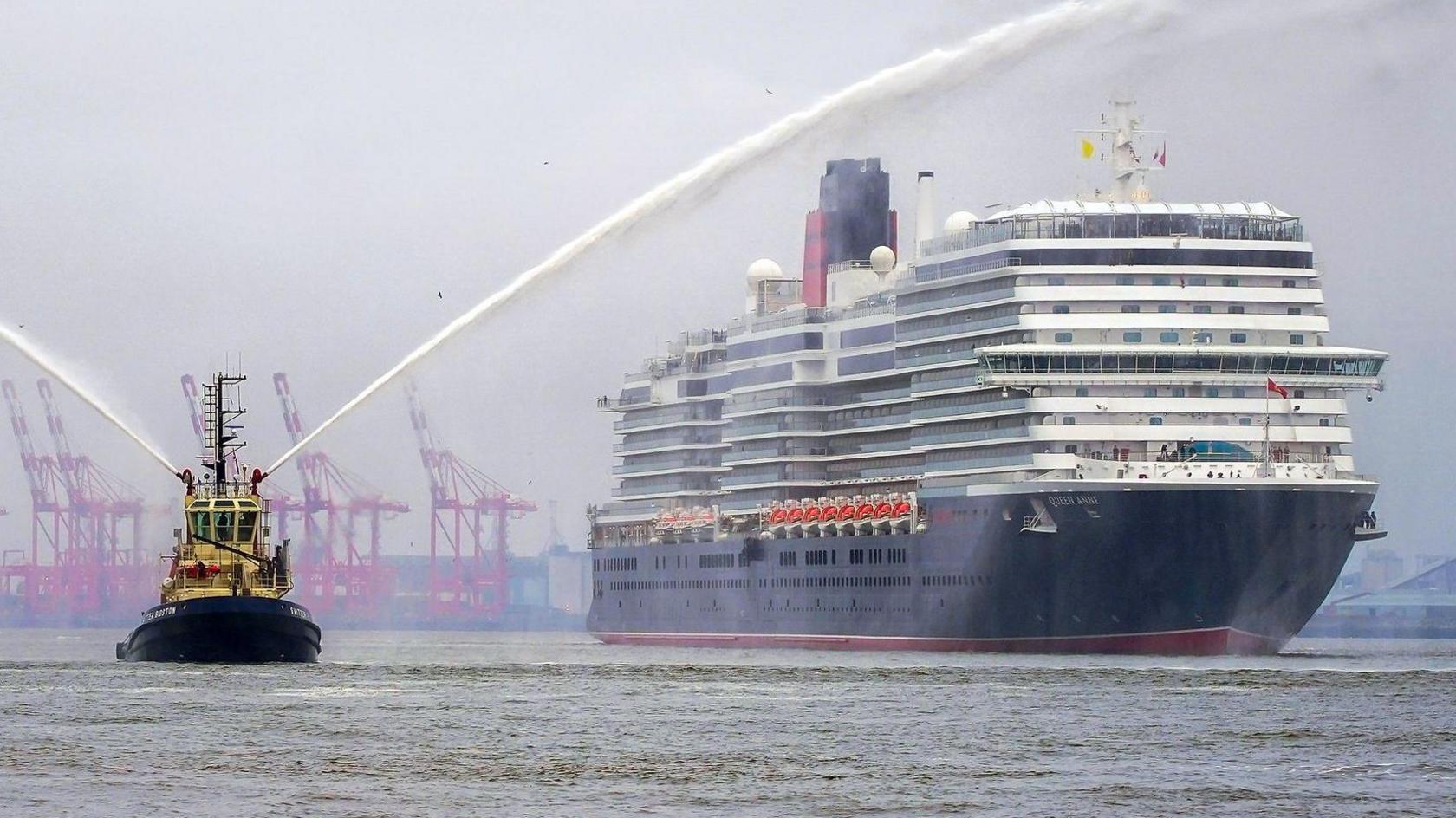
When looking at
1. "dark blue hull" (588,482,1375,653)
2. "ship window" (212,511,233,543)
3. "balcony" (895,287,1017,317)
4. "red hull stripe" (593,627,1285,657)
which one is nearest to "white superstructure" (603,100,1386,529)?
"balcony" (895,287,1017,317)

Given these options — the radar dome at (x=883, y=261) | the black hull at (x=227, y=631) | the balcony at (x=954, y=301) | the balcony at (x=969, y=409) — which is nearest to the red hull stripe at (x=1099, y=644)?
the balcony at (x=969, y=409)

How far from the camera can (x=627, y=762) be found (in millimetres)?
56125

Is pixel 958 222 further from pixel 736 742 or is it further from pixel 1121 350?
pixel 736 742

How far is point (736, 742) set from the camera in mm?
61344

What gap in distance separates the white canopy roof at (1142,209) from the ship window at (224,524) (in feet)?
136

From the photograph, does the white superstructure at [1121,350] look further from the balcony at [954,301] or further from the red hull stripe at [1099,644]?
the red hull stripe at [1099,644]

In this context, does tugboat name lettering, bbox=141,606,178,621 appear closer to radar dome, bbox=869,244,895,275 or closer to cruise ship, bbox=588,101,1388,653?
cruise ship, bbox=588,101,1388,653

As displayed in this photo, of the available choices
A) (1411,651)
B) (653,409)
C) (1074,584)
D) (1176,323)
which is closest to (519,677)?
(1074,584)

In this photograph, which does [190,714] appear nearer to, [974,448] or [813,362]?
[974,448]

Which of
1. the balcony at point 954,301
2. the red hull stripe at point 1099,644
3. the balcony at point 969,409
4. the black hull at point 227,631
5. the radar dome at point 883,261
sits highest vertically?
the radar dome at point 883,261

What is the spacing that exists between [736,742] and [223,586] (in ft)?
91.9

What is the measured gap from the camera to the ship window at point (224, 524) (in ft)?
276

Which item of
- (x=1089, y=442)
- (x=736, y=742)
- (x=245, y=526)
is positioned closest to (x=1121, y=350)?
(x=1089, y=442)

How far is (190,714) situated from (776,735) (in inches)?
639
